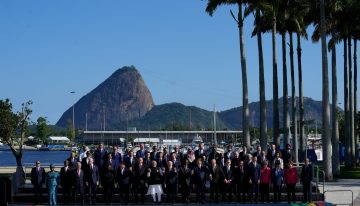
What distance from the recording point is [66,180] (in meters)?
26.9

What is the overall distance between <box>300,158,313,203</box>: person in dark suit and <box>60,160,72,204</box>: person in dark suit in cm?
907

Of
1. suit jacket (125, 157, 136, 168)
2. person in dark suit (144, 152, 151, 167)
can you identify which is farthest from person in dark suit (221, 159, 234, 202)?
suit jacket (125, 157, 136, 168)

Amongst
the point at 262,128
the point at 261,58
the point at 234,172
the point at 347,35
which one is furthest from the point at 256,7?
the point at 234,172

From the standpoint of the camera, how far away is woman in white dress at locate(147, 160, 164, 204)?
26.4 metres

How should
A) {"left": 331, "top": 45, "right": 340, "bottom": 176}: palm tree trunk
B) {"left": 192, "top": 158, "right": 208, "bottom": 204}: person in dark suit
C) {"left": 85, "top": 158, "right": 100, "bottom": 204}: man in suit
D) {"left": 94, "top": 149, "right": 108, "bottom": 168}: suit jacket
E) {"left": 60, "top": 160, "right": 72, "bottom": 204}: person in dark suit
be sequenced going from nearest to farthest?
{"left": 85, "top": 158, "right": 100, "bottom": 204}: man in suit, {"left": 192, "top": 158, "right": 208, "bottom": 204}: person in dark suit, {"left": 60, "top": 160, "right": 72, "bottom": 204}: person in dark suit, {"left": 94, "top": 149, "right": 108, "bottom": 168}: suit jacket, {"left": 331, "top": 45, "right": 340, "bottom": 176}: palm tree trunk

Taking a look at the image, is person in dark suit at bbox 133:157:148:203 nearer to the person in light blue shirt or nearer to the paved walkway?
the person in light blue shirt

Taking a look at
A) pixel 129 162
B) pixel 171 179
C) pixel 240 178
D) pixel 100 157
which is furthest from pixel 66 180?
pixel 240 178

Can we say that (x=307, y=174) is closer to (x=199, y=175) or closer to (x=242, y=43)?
(x=199, y=175)

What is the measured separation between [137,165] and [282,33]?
26.3 m

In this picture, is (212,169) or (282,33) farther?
(282,33)

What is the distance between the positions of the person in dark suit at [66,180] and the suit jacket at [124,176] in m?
1.87

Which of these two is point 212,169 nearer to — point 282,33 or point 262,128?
point 262,128

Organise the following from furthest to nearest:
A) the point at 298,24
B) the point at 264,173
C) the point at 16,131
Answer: the point at 16,131 < the point at 298,24 < the point at 264,173

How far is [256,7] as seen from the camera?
42.3m
